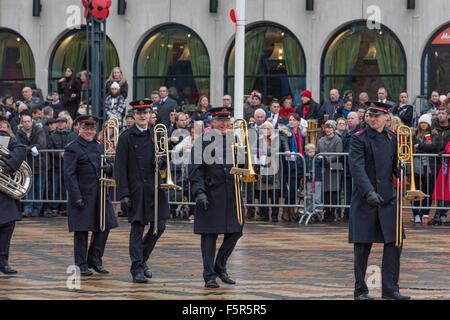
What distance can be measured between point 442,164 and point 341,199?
186 cm

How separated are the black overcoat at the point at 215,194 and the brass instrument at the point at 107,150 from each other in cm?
145

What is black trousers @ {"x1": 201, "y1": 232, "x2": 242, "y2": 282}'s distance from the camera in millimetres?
10899

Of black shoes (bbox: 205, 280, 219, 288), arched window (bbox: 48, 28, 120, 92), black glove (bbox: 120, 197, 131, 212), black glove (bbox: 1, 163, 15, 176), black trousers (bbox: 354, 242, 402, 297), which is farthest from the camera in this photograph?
arched window (bbox: 48, 28, 120, 92)

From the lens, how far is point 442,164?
1742cm

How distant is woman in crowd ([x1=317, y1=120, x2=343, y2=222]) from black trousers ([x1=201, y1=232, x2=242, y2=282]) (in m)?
6.90

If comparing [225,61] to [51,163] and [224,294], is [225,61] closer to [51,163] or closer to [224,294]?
[51,163]

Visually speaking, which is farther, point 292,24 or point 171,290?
point 292,24

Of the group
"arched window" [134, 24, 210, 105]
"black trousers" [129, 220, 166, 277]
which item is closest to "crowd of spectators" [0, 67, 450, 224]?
"arched window" [134, 24, 210, 105]

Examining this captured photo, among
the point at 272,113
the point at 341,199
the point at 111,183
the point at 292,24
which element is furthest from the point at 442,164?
the point at 292,24

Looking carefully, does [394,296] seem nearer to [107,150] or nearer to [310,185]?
[107,150]

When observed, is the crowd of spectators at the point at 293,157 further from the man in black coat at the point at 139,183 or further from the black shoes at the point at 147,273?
the black shoes at the point at 147,273

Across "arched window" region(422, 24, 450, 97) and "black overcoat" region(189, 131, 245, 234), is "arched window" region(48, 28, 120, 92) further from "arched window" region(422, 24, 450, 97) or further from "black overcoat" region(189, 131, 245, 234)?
"black overcoat" region(189, 131, 245, 234)

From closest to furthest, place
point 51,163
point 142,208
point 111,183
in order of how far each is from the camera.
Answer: point 142,208 → point 111,183 → point 51,163

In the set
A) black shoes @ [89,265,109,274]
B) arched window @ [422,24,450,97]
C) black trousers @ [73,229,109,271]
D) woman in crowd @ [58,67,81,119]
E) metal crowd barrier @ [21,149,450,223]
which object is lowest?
black shoes @ [89,265,109,274]
